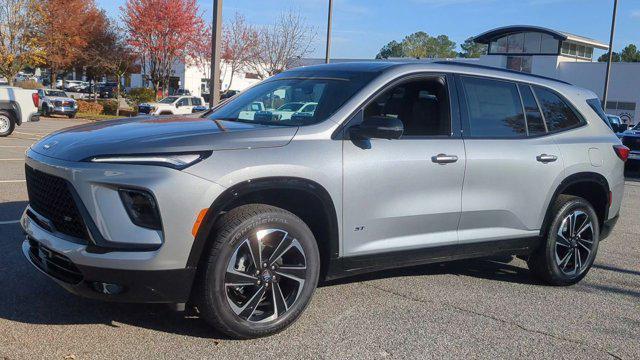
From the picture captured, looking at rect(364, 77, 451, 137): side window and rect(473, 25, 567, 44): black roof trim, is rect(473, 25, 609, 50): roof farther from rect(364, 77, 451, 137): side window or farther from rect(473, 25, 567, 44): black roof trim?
rect(364, 77, 451, 137): side window

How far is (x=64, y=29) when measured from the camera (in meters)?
38.3

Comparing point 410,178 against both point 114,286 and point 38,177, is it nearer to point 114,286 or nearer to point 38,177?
point 114,286

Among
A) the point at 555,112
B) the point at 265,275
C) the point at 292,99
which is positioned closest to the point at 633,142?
the point at 555,112

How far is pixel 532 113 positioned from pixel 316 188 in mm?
2485

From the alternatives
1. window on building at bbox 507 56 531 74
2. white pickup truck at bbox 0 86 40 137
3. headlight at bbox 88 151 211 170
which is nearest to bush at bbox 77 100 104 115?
white pickup truck at bbox 0 86 40 137

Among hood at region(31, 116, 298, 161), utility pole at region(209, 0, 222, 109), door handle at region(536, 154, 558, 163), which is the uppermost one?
utility pole at region(209, 0, 222, 109)

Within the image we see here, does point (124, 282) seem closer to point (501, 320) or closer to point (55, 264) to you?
point (55, 264)

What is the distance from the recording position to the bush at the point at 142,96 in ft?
128

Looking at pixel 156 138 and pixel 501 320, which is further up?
pixel 156 138

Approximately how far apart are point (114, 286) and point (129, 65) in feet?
127

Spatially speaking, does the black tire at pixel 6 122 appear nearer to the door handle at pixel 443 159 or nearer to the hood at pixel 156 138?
the hood at pixel 156 138

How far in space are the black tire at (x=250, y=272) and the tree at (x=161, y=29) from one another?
108 feet

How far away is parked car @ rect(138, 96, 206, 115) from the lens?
30719 millimetres

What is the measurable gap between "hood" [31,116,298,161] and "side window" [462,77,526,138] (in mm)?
1688
